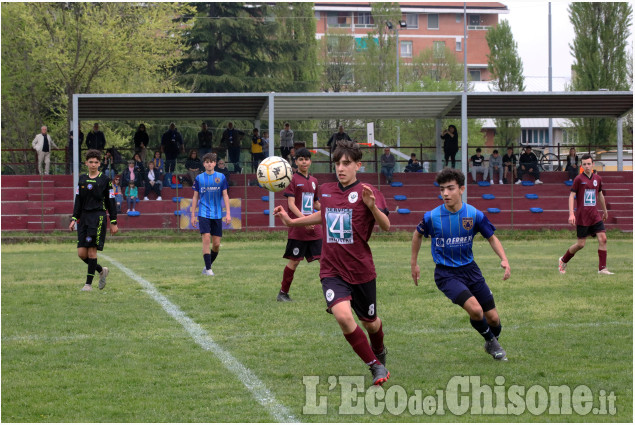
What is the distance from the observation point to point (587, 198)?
46.5ft

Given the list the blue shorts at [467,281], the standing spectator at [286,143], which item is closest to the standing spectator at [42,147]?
the standing spectator at [286,143]

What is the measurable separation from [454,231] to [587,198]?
744 centimetres

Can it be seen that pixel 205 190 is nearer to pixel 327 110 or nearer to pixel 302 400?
pixel 302 400

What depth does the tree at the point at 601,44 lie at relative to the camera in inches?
1773

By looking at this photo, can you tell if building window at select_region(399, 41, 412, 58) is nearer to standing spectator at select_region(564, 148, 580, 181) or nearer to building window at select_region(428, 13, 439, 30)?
building window at select_region(428, 13, 439, 30)

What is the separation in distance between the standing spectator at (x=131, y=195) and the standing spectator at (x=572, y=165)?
14.6 metres

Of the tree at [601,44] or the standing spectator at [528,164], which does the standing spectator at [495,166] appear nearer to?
the standing spectator at [528,164]

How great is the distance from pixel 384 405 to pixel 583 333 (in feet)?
11.4

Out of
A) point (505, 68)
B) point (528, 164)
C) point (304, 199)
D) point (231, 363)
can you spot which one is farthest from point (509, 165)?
point (505, 68)

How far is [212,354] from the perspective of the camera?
7.75 m

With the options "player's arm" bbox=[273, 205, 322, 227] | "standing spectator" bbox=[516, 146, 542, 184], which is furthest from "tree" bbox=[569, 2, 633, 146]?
"player's arm" bbox=[273, 205, 322, 227]

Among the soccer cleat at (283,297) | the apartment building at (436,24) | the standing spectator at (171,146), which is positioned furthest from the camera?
the apartment building at (436,24)

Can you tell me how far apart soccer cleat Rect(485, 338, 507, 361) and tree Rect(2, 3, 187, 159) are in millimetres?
29191

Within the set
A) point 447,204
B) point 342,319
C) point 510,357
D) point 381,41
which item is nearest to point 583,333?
point 510,357
